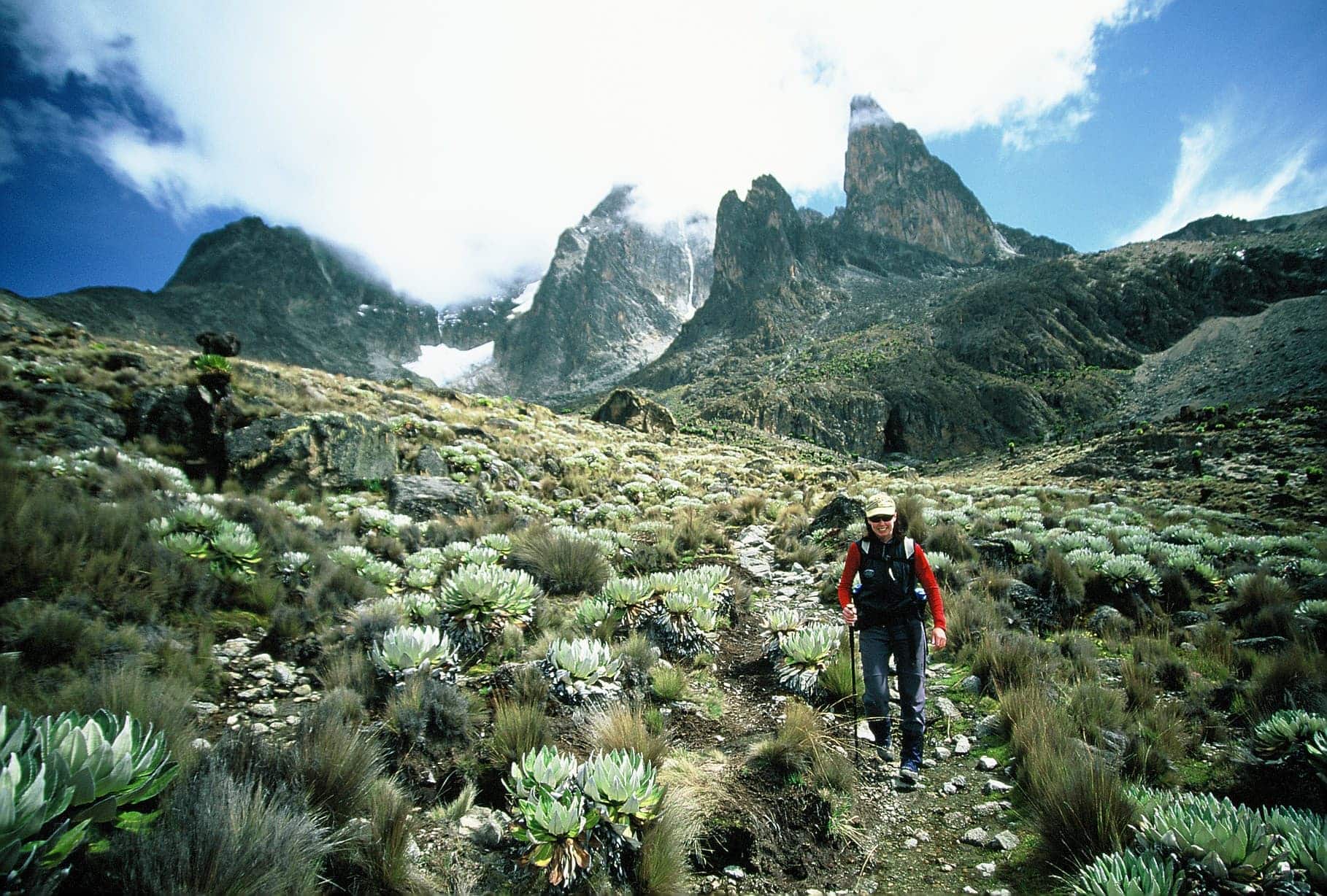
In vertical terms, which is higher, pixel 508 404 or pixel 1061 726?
pixel 508 404

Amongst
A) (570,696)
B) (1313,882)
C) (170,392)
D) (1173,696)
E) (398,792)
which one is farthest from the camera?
(170,392)

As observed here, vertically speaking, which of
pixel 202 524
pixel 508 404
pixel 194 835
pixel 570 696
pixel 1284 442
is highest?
pixel 508 404

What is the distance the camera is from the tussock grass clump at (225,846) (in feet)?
4.95

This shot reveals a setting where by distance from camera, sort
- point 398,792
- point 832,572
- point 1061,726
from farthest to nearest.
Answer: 1. point 832,572
2. point 1061,726
3. point 398,792

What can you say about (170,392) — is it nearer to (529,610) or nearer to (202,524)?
(202,524)

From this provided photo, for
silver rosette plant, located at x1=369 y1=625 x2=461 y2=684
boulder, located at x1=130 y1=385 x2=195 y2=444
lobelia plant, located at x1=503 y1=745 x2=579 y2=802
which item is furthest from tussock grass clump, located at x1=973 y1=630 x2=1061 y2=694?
boulder, located at x1=130 y1=385 x2=195 y2=444

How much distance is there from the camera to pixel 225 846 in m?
1.68

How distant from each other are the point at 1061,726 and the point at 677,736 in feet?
9.21

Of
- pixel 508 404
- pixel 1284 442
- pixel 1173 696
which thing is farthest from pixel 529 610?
pixel 1284 442

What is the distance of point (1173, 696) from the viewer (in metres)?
4.26

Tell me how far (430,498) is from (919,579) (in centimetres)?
969

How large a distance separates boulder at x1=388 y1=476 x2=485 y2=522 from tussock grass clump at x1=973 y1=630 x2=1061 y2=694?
30.4 feet

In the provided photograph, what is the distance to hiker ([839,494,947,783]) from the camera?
13.0 ft

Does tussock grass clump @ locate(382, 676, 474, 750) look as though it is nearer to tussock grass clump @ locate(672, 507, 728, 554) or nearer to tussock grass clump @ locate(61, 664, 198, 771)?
tussock grass clump @ locate(61, 664, 198, 771)
